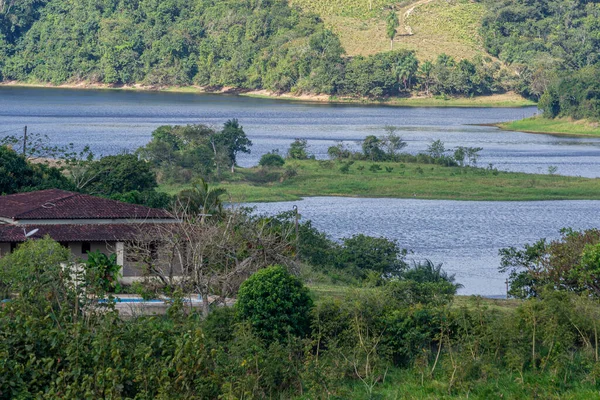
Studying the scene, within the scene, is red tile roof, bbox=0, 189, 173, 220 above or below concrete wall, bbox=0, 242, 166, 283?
above

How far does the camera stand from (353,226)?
167 feet

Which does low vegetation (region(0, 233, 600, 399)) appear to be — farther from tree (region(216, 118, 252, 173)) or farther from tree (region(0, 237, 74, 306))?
tree (region(216, 118, 252, 173))

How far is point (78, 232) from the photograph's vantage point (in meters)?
30.4

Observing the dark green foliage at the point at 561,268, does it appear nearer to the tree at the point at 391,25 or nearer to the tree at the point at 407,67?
the tree at the point at 407,67

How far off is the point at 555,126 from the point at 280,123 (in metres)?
29.5

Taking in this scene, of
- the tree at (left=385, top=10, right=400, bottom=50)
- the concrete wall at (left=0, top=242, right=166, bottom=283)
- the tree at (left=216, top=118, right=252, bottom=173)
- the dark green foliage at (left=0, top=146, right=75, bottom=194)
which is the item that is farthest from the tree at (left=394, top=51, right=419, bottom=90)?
the concrete wall at (left=0, top=242, right=166, bottom=283)

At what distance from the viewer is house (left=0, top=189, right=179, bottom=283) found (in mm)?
29844

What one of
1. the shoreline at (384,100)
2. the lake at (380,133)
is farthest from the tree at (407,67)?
the lake at (380,133)

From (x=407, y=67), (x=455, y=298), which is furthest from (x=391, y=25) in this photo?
(x=455, y=298)

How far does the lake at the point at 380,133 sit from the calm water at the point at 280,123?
13cm

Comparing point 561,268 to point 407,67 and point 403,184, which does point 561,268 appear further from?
point 407,67

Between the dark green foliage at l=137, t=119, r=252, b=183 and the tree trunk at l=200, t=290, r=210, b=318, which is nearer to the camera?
the tree trunk at l=200, t=290, r=210, b=318

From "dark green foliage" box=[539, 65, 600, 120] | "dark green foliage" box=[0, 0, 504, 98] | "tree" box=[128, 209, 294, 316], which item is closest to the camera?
"tree" box=[128, 209, 294, 316]

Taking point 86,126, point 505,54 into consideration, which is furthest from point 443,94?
point 86,126
